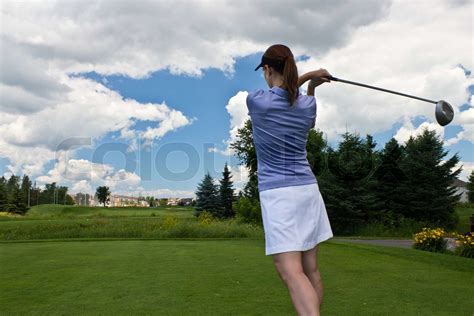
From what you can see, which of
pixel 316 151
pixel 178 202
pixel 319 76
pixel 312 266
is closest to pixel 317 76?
pixel 319 76

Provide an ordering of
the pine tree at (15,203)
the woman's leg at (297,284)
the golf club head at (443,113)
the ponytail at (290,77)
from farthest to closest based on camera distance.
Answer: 1. the pine tree at (15,203)
2. the golf club head at (443,113)
3. the ponytail at (290,77)
4. the woman's leg at (297,284)

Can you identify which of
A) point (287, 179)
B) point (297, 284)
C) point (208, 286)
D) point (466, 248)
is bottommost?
point (466, 248)

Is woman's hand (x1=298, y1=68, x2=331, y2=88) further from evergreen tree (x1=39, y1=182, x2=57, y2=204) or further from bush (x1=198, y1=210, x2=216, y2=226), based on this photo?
evergreen tree (x1=39, y1=182, x2=57, y2=204)

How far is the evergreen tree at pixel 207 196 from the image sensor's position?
1716 inches

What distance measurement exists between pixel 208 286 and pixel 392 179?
84.1 ft

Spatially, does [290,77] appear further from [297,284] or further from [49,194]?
[49,194]

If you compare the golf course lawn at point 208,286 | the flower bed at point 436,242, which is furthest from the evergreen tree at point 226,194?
the golf course lawn at point 208,286

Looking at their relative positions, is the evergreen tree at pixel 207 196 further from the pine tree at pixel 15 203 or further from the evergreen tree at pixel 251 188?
the pine tree at pixel 15 203

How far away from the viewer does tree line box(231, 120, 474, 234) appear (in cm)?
2653

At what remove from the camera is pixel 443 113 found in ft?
12.1

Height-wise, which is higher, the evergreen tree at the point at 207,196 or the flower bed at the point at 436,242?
the evergreen tree at the point at 207,196

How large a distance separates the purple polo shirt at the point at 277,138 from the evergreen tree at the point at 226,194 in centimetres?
4162

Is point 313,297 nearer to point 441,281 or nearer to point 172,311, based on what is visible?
point 172,311

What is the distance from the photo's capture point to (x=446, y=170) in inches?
1091
